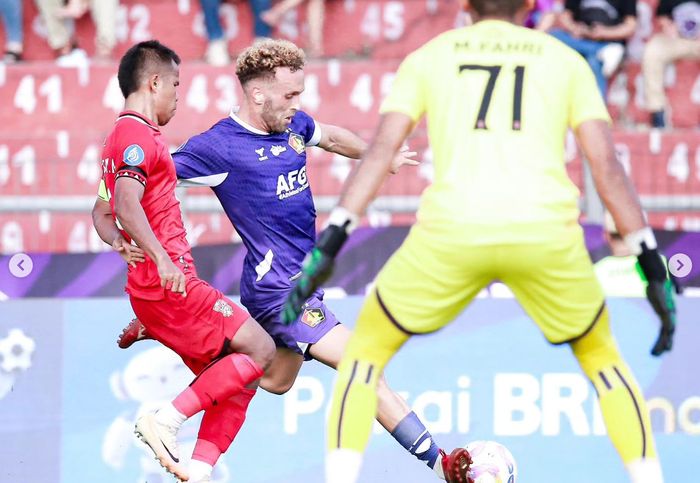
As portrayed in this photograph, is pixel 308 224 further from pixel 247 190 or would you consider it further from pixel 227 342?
pixel 227 342

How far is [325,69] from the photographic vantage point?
11.9 meters

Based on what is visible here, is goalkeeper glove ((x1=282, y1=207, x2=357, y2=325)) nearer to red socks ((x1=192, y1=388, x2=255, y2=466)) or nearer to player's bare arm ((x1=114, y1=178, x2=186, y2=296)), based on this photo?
player's bare arm ((x1=114, y1=178, x2=186, y2=296))

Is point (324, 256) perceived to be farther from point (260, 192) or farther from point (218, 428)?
point (218, 428)

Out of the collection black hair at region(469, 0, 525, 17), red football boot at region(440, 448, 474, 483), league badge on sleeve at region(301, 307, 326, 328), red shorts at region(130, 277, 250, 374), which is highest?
black hair at region(469, 0, 525, 17)

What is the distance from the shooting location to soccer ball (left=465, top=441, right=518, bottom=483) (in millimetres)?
6363

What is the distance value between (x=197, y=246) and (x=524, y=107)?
147 inches

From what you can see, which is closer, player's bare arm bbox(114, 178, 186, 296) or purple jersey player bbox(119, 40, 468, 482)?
player's bare arm bbox(114, 178, 186, 296)

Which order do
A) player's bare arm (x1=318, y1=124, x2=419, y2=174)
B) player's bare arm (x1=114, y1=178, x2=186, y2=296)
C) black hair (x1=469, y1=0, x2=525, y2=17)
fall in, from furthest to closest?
1. player's bare arm (x1=318, y1=124, x2=419, y2=174)
2. player's bare arm (x1=114, y1=178, x2=186, y2=296)
3. black hair (x1=469, y1=0, x2=525, y2=17)

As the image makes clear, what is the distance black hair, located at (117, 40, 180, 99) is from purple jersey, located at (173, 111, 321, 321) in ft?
1.55

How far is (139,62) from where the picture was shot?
241 inches

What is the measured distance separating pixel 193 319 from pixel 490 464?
1628 mm

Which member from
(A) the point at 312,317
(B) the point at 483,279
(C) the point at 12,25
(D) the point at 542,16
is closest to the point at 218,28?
(C) the point at 12,25

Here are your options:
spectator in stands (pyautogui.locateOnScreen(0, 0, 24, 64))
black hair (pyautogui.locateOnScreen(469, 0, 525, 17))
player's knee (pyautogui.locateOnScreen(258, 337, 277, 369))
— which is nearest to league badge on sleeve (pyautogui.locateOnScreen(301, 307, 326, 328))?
player's knee (pyautogui.locateOnScreen(258, 337, 277, 369))

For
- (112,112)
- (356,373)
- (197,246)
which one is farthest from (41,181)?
(356,373)
